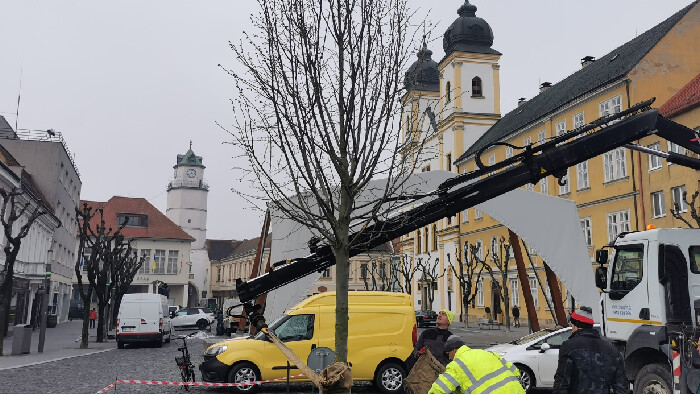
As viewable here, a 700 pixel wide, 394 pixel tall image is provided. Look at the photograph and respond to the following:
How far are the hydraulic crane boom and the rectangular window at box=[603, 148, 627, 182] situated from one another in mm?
22801

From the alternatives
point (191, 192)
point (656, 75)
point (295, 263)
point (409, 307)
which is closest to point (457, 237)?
point (656, 75)

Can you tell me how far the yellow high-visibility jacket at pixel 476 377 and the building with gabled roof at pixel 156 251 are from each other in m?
66.9

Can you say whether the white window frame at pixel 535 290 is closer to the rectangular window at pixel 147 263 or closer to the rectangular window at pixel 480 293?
the rectangular window at pixel 480 293

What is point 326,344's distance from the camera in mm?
12547

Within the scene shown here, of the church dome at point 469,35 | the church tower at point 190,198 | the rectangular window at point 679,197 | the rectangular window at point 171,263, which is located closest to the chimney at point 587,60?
the church dome at point 469,35

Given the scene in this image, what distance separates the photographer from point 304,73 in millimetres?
8203

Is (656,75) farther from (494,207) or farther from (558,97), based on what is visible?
(494,207)

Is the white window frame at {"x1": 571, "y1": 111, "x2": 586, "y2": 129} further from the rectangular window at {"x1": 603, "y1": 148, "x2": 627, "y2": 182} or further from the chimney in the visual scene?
the chimney

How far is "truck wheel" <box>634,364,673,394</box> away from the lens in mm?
8531

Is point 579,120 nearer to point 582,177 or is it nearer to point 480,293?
point 582,177

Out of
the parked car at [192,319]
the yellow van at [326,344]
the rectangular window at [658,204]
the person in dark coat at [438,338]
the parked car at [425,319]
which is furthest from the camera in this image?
the parked car at [192,319]

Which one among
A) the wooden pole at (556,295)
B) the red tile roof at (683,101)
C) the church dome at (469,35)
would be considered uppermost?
the church dome at (469,35)

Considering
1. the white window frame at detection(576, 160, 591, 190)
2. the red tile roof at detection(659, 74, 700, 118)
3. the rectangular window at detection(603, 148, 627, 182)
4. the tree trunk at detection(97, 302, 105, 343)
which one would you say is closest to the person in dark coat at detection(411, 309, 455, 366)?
the tree trunk at detection(97, 302, 105, 343)

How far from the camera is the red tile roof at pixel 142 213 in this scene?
6919 cm
